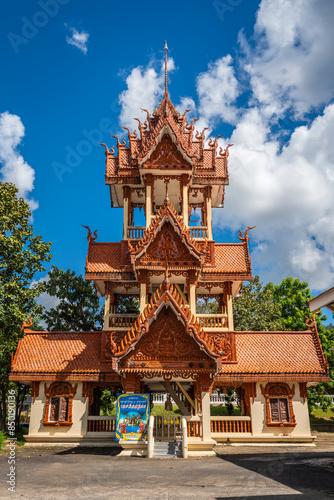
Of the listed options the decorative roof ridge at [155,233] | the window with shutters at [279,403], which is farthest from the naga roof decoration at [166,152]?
the window with shutters at [279,403]

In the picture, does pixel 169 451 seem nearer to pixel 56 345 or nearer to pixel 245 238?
pixel 56 345

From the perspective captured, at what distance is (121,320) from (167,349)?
4330 mm

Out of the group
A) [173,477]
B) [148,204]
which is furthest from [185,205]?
[173,477]

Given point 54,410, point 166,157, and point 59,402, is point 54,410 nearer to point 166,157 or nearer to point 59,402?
point 59,402

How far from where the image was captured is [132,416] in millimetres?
15242

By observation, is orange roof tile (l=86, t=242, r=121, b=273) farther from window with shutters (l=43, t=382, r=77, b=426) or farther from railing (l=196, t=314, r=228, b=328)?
window with shutters (l=43, t=382, r=77, b=426)

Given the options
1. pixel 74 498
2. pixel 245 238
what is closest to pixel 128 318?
pixel 245 238

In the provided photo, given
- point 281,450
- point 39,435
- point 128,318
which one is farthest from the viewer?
point 128,318

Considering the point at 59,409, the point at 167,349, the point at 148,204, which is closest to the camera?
the point at 167,349

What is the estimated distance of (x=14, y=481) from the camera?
31.8 feet

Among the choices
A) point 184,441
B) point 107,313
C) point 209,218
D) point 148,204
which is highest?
point 148,204

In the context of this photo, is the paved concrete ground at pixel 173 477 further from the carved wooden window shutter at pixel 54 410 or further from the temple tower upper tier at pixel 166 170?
the temple tower upper tier at pixel 166 170

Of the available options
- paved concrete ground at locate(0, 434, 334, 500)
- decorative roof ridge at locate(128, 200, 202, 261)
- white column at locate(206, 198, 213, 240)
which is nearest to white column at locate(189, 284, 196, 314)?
decorative roof ridge at locate(128, 200, 202, 261)

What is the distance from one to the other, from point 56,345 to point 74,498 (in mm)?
12361
